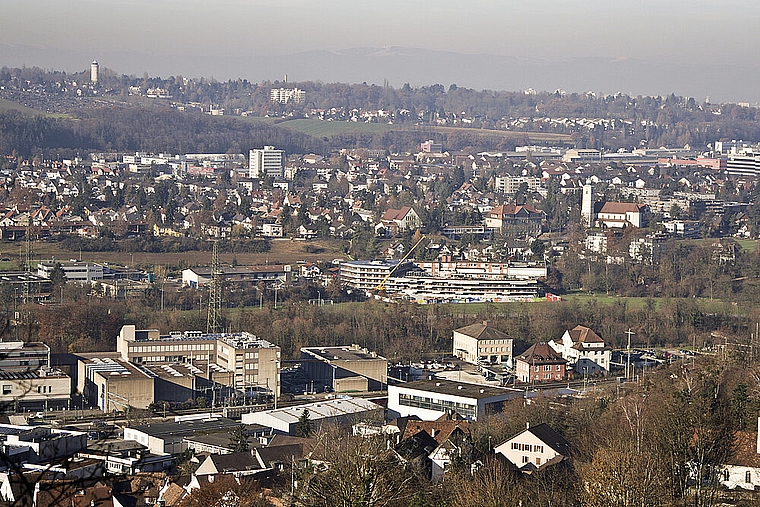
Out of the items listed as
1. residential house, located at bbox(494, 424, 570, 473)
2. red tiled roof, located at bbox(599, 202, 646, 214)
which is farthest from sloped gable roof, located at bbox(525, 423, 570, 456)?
red tiled roof, located at bbox(599, 202, 646, 214)

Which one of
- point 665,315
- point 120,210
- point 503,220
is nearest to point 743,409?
point 665,315

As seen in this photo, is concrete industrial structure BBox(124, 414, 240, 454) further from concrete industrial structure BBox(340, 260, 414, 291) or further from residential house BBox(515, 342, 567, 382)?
concrete industrial structure BBox(340, 260, 414, 291)

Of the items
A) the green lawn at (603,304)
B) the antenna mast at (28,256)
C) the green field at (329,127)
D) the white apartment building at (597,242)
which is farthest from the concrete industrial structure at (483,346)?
the green field at (329,127)

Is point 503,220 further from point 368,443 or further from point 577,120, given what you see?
point 577,120

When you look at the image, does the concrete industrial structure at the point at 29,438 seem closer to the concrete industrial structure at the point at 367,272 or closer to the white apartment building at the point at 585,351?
the white apartment building at the point at 585,351

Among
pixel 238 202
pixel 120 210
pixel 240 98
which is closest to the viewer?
pixel 120 210

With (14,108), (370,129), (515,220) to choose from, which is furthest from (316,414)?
(370,129)
